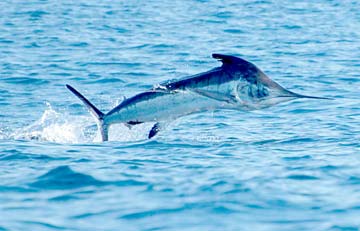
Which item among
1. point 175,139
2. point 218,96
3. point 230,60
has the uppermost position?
point 230,60

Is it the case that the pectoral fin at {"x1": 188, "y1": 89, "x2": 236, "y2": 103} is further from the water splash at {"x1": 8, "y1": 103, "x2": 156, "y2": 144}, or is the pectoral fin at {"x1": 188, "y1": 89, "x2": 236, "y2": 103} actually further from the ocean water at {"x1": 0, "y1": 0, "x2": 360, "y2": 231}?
the water splash at {"x1": 8, "y1": 103, "x2": 156, "y2": 144}

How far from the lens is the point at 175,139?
11422 mm

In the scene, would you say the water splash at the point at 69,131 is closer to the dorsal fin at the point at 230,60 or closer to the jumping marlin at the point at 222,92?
the jumping marlin at the point at 222,92

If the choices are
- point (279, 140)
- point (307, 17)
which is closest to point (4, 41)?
point (307, 17)

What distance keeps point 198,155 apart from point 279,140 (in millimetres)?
1443

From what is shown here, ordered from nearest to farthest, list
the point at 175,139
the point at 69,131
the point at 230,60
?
the point at 230,60
the point at 175,139
the point at 69,131

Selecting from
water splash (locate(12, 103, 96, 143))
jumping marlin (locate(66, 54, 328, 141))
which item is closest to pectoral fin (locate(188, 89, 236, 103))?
jumping marlin (locate(66, 54, 328, 141))

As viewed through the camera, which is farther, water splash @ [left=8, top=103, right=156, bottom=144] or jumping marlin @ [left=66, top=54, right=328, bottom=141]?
water splash @ [left=8, top=103, right=156, bottom=144]

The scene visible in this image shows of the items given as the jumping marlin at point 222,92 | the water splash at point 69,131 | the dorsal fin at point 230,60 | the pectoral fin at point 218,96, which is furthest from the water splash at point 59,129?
the dorsal fin at point 230,60

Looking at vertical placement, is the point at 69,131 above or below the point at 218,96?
below

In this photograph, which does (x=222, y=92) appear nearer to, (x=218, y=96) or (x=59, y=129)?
(x=218, y=96)

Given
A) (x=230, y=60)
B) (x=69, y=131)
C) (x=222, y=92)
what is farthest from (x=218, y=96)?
(x=69, y=131)

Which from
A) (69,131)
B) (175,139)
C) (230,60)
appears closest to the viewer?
(230,60)

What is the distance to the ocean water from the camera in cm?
775
